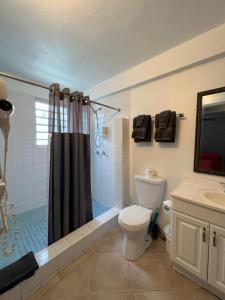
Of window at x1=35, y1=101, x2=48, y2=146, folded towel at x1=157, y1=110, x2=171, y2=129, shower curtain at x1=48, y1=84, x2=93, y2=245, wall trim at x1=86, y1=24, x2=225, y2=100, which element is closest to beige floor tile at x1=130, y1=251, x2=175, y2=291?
shower curtain at x1=48, y1=84, x2=93, y2=245

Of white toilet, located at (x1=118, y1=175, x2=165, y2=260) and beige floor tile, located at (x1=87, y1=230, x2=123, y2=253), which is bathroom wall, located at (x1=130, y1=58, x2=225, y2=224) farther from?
beige floor tile, located at (x1=87, y1=230, x2=123, y2=253)

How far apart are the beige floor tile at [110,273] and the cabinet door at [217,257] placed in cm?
72

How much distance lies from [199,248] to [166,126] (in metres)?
1.21

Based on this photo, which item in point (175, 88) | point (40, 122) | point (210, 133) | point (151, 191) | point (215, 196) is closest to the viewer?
point (215, 196)

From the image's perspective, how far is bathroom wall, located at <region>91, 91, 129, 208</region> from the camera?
89.0 inches

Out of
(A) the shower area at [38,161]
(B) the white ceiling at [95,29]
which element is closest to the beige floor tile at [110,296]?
(A) the shower area at [38,161]

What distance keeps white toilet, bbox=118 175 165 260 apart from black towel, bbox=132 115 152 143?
0.52 m

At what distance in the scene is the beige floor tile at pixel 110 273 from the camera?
1343mm

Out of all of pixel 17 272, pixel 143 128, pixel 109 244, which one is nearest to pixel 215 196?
pixel 143 128

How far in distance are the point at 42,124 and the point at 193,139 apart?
245 centimetres

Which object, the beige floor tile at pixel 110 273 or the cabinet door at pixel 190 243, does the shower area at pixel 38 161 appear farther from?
the cabinet door at pixel 190 243

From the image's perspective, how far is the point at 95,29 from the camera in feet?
4.76

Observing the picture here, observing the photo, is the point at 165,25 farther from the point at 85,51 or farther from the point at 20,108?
the point at 20,108

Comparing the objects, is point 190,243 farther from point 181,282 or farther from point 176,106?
point 176,106
